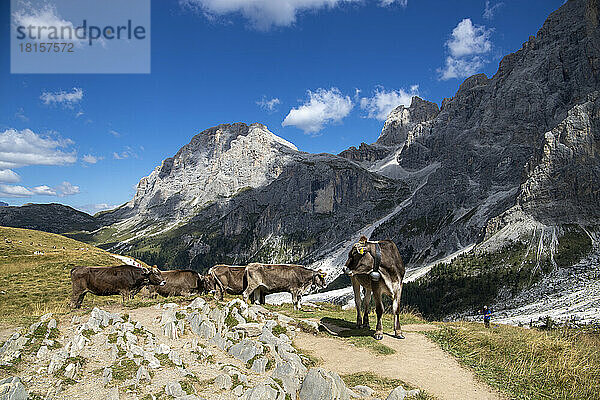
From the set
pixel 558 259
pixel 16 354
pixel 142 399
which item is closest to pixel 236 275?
pixel 16 354

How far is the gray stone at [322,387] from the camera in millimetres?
8508

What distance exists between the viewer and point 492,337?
13477 mm

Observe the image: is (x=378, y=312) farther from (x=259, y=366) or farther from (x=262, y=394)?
(x=262, y=394)

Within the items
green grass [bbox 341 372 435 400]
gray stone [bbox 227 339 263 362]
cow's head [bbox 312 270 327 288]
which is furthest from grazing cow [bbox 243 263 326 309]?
green grass [bbox 341 372 435 400]

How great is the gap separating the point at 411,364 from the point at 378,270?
3882 millimetres

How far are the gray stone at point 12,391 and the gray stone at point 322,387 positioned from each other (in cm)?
720

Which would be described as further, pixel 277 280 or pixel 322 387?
pixel 277 280

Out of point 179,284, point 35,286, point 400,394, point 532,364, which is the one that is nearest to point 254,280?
point 179,284

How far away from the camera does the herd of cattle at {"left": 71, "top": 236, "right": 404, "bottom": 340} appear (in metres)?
14.5

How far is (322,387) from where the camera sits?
8.68 m

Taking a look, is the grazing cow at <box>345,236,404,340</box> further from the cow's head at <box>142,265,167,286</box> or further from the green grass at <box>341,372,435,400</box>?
the cow's head at <box>142,265,167,286</box>

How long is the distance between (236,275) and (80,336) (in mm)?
13914

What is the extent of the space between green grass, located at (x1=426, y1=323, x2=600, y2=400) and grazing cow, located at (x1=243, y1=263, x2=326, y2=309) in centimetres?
1205

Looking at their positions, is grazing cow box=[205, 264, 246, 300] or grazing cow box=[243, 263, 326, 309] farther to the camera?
grazing cow box=[205, 264, 246, 300]
